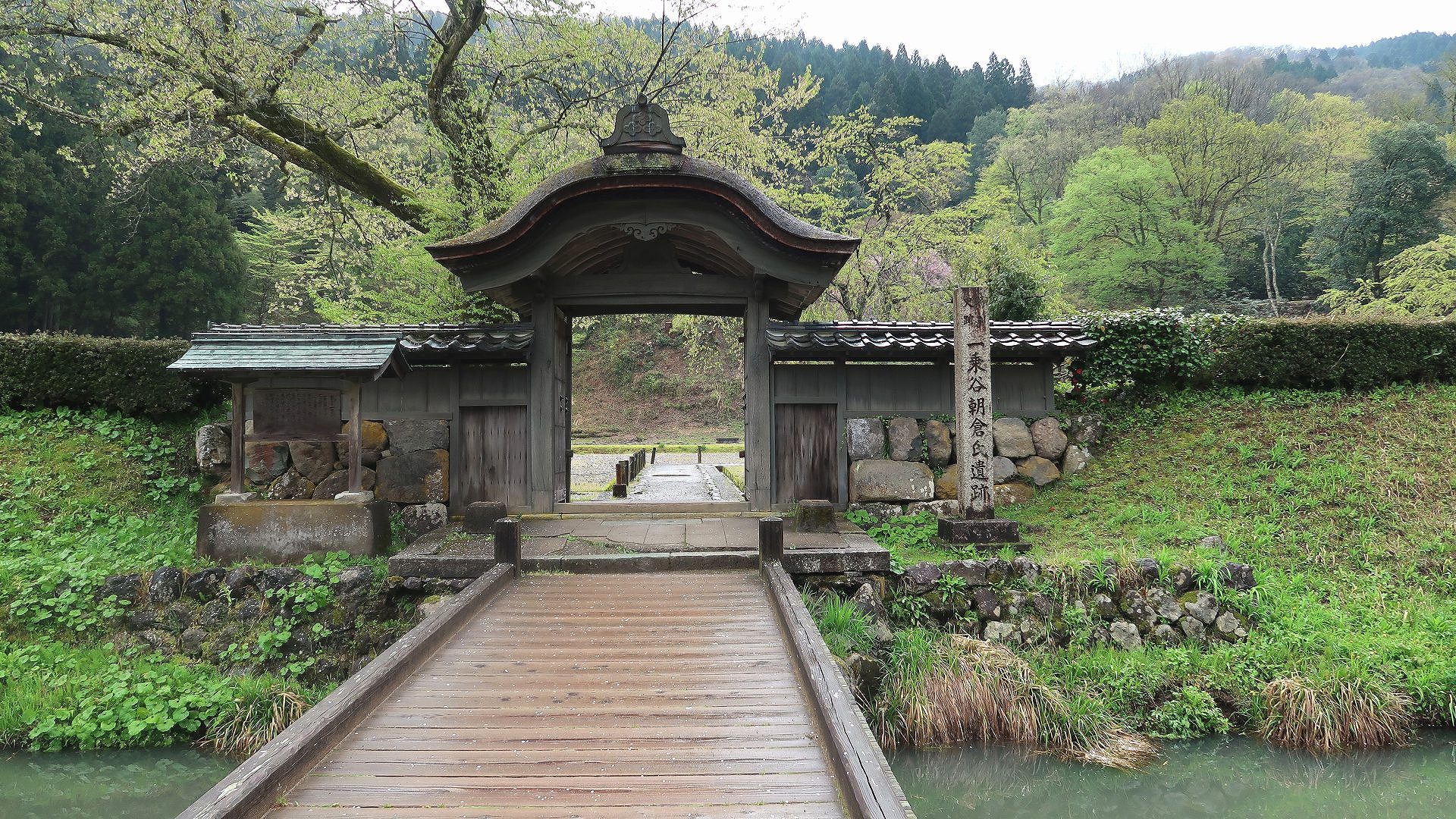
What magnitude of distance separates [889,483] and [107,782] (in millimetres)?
7787

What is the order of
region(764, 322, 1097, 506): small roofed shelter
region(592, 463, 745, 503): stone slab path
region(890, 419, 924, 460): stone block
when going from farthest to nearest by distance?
region(592, 463, 745, 503): stone slab path < region(890, 419, 924, 460): stone block < region(764, 322, 1097, 506): small roofed shelter

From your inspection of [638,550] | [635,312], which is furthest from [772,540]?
[635,312]

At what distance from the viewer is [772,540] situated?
6.48 m

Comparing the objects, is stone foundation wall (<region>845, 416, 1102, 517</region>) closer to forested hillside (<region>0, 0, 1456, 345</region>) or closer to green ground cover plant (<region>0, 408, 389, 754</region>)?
forested hillside (<region>0, 0, 1456, 345</region>)

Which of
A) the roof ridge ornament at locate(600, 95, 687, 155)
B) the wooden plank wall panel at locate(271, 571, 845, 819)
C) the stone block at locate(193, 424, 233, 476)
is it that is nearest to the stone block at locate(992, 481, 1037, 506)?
the wooden plank wall panel at locate(271, 571, 845, 819)

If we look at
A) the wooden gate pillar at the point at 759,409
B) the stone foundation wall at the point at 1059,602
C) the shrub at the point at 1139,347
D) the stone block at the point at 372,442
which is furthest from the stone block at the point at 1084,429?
the stone block at the point at 372,442

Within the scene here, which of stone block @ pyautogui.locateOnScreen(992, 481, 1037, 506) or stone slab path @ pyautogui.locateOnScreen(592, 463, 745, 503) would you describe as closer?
stone block @ pyautogui.locateOnScreen(992, 481, 1037, 506)

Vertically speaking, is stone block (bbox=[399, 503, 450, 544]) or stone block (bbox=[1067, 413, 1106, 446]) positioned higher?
stone block (bbox=[1067, 413, 1106, 446])

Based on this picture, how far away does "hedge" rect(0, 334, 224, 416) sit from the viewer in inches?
394

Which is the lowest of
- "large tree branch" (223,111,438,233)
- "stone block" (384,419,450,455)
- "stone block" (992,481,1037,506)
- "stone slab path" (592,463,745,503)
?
"stone slab path" (592,463,745,503)

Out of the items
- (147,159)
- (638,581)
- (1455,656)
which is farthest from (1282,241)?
(147,159)

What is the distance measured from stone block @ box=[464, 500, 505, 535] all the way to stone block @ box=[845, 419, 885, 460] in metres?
4.19

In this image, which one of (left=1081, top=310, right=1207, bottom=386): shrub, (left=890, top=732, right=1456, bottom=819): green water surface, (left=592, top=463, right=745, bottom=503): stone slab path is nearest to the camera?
(left=890, top=732, right=1456, bottom=819): green water surface

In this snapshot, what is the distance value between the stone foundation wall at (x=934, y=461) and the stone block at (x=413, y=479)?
4.99 m
